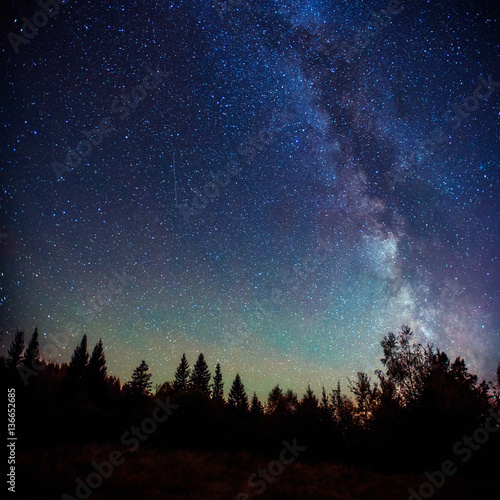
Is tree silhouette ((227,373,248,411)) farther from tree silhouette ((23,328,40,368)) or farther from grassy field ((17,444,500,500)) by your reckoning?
grassy field ((17,444,500,500))

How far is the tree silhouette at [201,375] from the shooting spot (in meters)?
55.3

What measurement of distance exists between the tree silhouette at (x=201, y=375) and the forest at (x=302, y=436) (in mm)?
33477

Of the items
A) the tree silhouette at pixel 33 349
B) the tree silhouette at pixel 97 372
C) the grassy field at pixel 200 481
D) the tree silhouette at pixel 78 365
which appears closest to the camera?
the grassy field at pixel 200 481

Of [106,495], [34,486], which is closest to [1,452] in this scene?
[34,486]

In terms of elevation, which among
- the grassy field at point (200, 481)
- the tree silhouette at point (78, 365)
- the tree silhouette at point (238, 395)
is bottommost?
the grassy field at point (200, 481)

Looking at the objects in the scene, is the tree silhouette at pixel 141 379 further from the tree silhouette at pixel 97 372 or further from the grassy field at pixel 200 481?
the grassy field at pixel 200 481

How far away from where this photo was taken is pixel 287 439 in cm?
1884

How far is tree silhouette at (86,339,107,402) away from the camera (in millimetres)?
46156

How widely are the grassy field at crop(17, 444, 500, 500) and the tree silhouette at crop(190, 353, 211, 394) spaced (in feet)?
149

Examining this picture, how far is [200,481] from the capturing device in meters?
10.5

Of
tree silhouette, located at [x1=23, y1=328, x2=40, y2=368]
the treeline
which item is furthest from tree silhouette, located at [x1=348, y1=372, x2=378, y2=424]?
tree silhouette, located at [x1=23, y1=328, x2=40, y2=368]

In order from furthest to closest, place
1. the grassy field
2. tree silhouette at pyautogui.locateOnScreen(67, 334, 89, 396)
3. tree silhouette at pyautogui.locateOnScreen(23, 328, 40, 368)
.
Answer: tree silhouette at pyautogui.locateOnScreen(23, 328, 40, 368)
tree silhouette at pyautogui.locateOnScreen(67, 334, 89, 396)
the grassy field

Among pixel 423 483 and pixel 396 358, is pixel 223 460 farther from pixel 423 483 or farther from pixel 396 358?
pixel 396 358

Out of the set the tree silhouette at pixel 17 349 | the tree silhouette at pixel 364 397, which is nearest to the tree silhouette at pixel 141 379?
the tree silhouette at pixel 17 349
